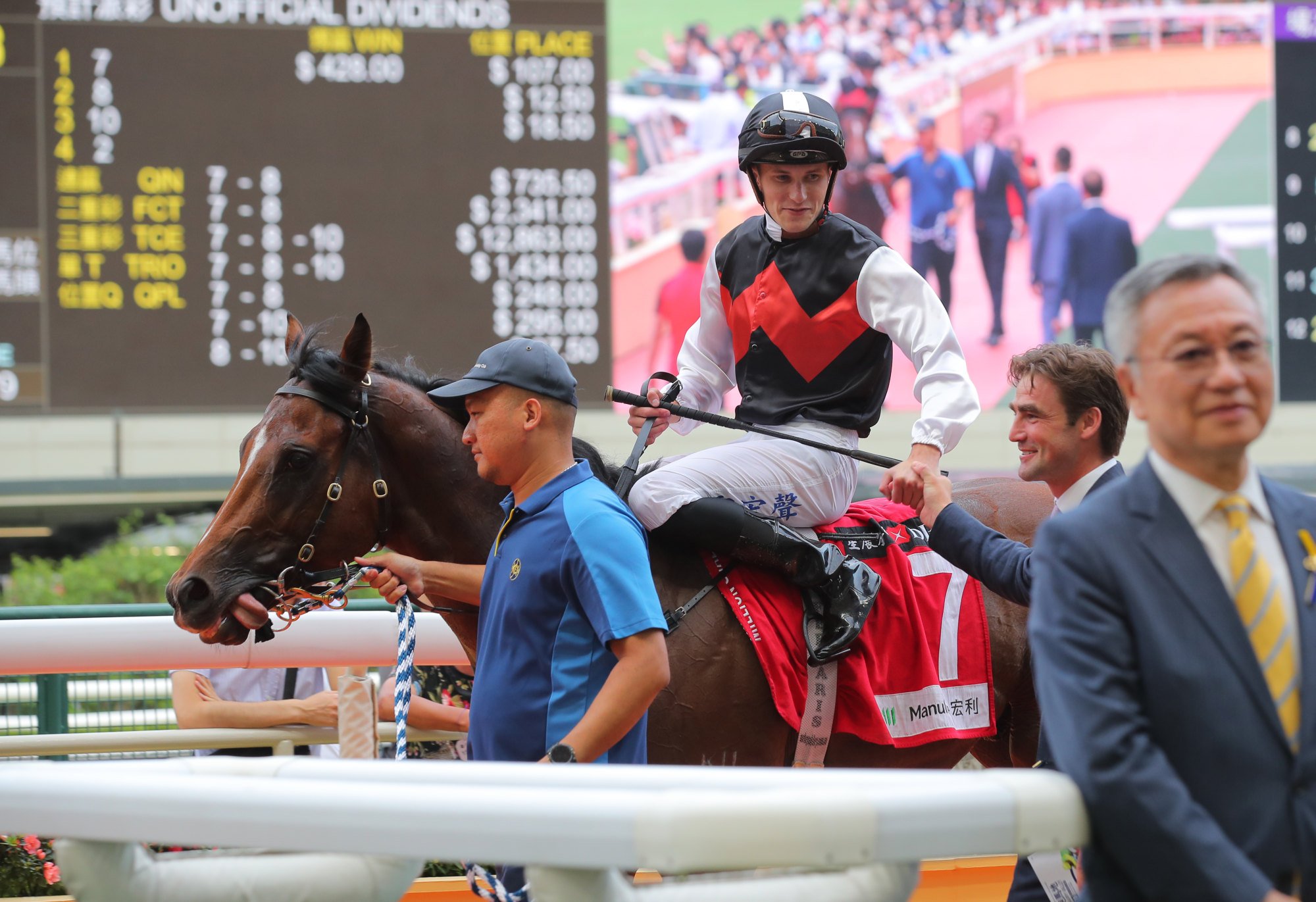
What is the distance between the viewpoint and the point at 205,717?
10.5 ft

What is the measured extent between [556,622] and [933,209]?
7.37 m

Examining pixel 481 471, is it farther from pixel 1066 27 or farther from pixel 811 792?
pixel 1066 27

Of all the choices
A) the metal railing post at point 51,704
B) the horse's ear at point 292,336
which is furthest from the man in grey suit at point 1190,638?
the metal railing post at point 51,704

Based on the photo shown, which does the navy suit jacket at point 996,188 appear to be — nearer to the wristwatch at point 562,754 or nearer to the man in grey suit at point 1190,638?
the wristwatch at point 562,754

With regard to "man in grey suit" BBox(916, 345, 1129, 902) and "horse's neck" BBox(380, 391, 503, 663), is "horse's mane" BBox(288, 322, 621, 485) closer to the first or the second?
"horse's neck" BBox(380, 391, 503, 663)

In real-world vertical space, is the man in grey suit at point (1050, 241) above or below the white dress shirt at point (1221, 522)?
above

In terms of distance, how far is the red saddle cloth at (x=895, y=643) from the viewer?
2.53 metres

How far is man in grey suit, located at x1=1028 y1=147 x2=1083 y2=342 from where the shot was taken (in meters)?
8.84

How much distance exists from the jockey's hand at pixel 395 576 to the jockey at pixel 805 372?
1.46ft

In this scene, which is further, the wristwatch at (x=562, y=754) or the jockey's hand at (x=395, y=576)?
the jockey's hand at (x=395, y=576)

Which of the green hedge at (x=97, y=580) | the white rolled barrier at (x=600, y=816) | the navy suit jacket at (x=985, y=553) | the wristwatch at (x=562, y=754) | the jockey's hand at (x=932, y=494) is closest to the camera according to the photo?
the white rolled barrier at (x=600, y=816)

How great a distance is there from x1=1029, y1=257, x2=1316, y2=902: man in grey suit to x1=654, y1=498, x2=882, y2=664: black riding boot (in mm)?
1192

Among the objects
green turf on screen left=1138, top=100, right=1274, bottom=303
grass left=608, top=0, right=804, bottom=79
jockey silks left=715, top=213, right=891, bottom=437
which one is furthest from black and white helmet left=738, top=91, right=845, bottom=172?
green turf on screen left=1138, top=100, right=1274, bottom=303

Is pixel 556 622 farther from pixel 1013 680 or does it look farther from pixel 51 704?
pixel 51 704
